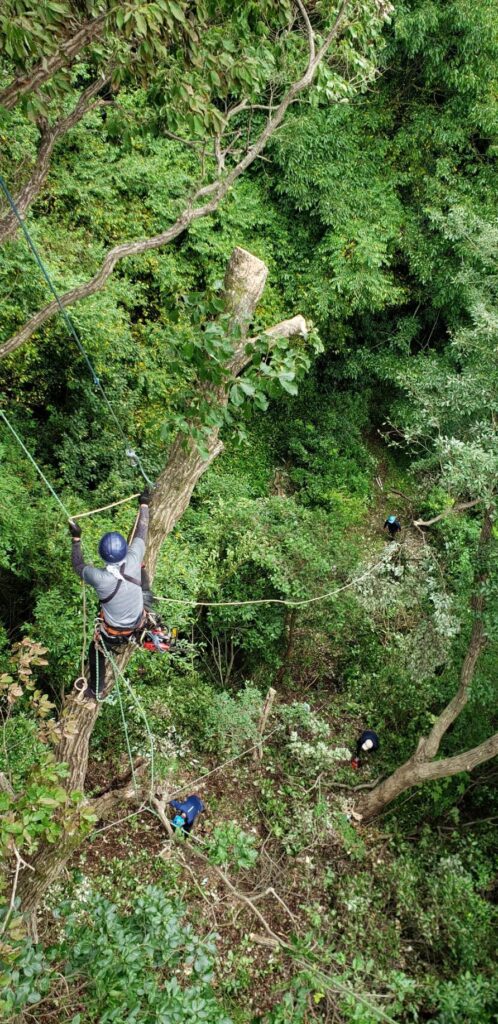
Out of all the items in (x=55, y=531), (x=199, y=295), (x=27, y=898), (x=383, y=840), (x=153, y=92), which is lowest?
(x=383, y=840)

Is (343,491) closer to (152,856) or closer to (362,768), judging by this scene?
(362,768)

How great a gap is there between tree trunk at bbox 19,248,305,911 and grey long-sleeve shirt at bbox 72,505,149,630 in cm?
15

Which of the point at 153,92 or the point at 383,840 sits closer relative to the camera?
the point at 153,92

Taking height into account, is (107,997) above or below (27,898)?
above

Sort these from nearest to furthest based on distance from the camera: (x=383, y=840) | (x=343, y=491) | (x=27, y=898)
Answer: (x=27, y=898)
(x=383, y=840)
(x=343, y=491)

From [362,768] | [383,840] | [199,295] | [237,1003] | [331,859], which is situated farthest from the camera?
[362,768]

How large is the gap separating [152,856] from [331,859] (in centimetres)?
179

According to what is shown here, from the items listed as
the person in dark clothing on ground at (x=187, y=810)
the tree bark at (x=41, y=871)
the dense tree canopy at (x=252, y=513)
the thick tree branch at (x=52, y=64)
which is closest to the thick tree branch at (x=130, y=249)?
the dense tree canopy at (x=252, y=513)

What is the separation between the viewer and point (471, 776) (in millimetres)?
7660

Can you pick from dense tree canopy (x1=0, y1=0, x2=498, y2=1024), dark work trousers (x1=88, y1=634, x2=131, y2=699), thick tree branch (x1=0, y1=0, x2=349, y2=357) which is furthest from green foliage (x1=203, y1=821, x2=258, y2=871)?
thick tree branch (x1=0, y1=0, x2=349, y2=357)

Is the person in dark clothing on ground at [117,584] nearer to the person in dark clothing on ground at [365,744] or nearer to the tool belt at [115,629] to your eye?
the tool belt at [115,629]

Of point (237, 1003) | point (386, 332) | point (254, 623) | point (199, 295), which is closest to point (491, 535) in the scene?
point (254, 623)

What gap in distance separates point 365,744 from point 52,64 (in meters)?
6.78

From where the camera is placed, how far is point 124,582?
12.8 feet
